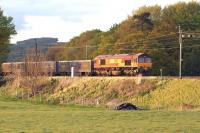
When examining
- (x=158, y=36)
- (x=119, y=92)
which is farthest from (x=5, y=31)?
(x=158, y=36)

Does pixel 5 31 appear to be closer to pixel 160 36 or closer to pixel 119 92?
pixel 119 92

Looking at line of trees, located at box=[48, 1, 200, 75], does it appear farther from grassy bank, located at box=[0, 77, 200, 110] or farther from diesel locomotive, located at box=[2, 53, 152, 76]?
grassy bank, located at box=[0, 77, 200, 110]

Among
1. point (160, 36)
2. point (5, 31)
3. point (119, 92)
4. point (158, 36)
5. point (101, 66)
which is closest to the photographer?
point (119, 92)

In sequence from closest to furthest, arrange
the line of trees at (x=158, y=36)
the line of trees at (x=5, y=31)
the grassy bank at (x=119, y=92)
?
the grassy bank at (x=119, y=92), the line of trees at (x=5, y=31), the line of trees at (x=158, y=36)

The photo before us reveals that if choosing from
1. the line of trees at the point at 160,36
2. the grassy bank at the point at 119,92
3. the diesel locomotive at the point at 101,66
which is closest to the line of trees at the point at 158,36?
the line of trees at the point at 160,36

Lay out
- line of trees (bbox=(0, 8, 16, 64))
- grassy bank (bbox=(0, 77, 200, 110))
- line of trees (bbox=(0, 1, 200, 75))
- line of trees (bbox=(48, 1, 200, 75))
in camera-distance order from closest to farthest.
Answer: grassy bank (bbox=(0, 77, 200, 110)) < line of trees (bbox=(0, 8, 16, 64)) < line of trees (bbox=(0, 1, 200, 75)) < line of trees (bbox=(48, 1, 200, 75))

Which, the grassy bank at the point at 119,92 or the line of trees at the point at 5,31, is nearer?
the grassy bank at the point at 119,92

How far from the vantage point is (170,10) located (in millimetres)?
110562

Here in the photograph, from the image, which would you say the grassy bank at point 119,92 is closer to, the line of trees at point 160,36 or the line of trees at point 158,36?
the line of trees at point 158,36

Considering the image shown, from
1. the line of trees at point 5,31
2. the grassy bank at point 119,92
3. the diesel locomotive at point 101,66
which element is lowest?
the grassy bank at point 119,92

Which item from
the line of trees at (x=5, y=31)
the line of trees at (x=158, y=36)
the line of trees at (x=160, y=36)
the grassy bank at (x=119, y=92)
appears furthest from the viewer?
the line of trees at (x=160, y=36)

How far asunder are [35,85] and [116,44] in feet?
86.8

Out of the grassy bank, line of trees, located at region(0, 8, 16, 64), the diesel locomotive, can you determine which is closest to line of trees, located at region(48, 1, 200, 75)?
the diesel locomotive

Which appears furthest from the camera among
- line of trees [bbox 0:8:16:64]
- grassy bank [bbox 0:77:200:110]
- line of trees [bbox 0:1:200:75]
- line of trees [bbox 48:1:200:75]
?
line of trees [bbox 48:1:200:75]
